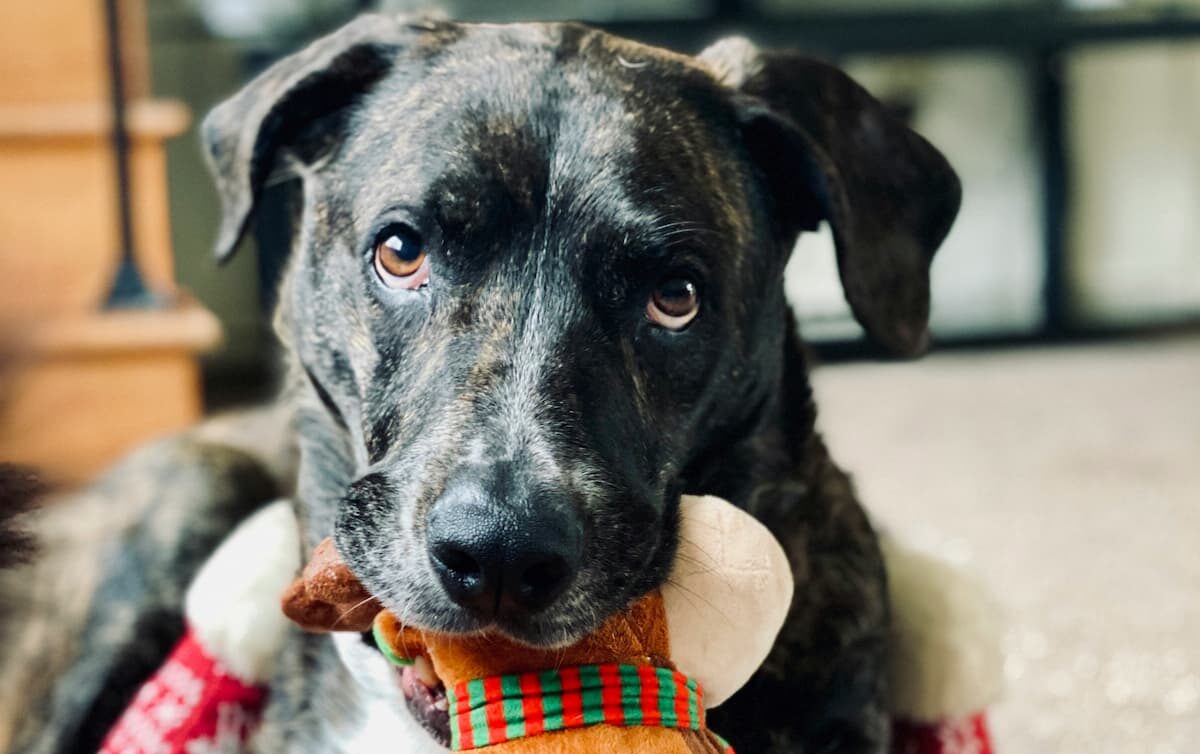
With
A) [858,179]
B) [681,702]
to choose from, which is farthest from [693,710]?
[858,179]

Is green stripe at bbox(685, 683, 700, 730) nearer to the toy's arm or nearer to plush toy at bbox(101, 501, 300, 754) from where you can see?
the toy's arm

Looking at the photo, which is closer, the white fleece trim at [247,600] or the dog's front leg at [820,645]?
the dog's front leg at [820,645]

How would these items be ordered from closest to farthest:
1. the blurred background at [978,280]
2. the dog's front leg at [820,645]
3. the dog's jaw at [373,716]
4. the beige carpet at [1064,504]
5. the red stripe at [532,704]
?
the red stripe at [532,704]
the dog's jaw at [373,716]
the dog's front leg at [820,645]
the beige carpet at [1064,504]
the blurred background at [978,280]

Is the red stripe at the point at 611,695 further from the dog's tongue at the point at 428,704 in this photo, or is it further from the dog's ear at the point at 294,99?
the dog's ear at the point at 294,99

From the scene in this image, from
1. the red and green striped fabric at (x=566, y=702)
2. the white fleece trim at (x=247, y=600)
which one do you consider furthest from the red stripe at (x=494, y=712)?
the white fleece trim at (x=247, y=600)

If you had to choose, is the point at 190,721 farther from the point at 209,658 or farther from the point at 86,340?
the point at 86,340

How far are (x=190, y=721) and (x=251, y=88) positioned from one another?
2.33 ft

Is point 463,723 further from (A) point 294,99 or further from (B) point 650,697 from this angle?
(A) point 294,99

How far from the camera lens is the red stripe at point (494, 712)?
1.00 metres

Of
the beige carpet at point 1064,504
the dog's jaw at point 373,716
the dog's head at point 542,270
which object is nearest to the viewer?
the dog's head at point 542,270

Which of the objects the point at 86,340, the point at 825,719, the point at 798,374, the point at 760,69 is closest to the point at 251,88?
the point at 760,69

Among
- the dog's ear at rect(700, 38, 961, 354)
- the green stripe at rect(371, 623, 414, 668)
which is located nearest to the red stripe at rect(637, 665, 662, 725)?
the green stripe at rect(371, 623, 414, 668)

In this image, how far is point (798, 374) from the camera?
5.06 ft

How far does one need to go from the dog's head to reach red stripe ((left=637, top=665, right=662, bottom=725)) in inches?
2.5
